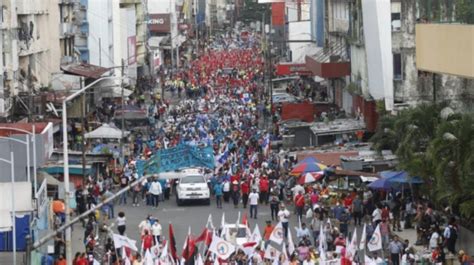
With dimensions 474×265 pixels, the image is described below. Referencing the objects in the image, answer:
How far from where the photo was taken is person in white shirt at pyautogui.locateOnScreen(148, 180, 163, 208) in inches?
2056

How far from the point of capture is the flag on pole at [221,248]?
36312 mm

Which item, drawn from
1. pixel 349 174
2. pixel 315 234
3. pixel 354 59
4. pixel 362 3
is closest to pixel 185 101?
pixel 354 59

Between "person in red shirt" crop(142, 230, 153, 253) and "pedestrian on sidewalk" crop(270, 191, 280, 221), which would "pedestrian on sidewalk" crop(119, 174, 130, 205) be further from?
"person in red shirt" crop(142, 230, 153, 253)

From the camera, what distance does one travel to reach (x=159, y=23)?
14900 centimetres

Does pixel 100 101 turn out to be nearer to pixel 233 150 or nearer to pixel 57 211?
pixel 233 150

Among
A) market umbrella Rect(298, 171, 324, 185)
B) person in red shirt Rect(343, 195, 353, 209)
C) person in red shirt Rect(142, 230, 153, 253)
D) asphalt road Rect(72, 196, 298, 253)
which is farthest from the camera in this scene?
market umbrella Rect(298, 171, 324, 185)

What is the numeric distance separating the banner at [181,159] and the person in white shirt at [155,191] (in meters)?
1.74

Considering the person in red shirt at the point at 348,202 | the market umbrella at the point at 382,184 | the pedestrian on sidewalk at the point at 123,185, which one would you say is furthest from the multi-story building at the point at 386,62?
the pedestrian on sidewalk at the point at 123,185

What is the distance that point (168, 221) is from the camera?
161 feet

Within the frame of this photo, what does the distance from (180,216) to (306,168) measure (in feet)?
15.0

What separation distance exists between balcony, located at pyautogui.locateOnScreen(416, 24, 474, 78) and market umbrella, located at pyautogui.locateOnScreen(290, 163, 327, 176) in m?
4.59

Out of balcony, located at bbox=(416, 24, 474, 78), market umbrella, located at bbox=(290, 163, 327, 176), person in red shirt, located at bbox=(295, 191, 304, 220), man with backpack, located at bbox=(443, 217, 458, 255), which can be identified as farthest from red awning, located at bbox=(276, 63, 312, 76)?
man with backpack, located at bbox=(443, 217, 458, 255)

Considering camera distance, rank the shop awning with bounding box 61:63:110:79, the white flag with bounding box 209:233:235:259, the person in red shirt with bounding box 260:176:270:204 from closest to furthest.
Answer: the white flag with bounding box 209:233:235:259
the person in red shirt with bounding box 260:176:270:204
the shop awning with bounding box 61:63:110:79

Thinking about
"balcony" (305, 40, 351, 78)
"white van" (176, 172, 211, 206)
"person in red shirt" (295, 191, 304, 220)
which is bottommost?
"person in red shirt" (295, 191, 304, 220)
